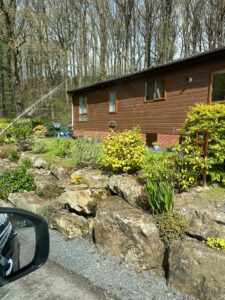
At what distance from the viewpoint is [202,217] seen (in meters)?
4.08

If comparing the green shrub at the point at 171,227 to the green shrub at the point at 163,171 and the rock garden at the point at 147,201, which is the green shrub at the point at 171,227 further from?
the green shrub at the point at 163,171

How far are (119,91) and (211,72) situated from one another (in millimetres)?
5878

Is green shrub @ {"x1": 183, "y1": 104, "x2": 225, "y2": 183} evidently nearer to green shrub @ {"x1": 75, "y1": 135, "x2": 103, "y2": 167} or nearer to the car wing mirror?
green shrub @ {"x1": 75, "y1": 135, "x2": 103, "y2": 167}

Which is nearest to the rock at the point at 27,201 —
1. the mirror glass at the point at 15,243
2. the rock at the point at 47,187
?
the rock at the point at 47,187

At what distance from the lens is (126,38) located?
90.8 feet

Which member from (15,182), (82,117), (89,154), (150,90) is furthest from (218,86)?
(82,117)

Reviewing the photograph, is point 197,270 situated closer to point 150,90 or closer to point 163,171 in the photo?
point 163,171

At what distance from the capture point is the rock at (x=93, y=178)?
6039mm

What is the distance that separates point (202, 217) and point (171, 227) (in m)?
0.51

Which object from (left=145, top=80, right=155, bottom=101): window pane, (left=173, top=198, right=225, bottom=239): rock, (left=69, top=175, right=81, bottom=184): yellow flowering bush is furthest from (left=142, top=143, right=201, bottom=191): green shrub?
(left=145, top=80, right=155, bottom=101): window pane

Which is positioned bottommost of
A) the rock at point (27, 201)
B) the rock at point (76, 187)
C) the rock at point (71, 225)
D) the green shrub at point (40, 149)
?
the rock at point (71, 225)

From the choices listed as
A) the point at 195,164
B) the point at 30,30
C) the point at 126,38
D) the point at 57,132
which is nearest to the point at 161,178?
the point at 195,164

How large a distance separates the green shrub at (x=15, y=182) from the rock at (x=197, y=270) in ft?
14.0

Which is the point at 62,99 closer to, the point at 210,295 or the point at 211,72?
the point at 211,72
